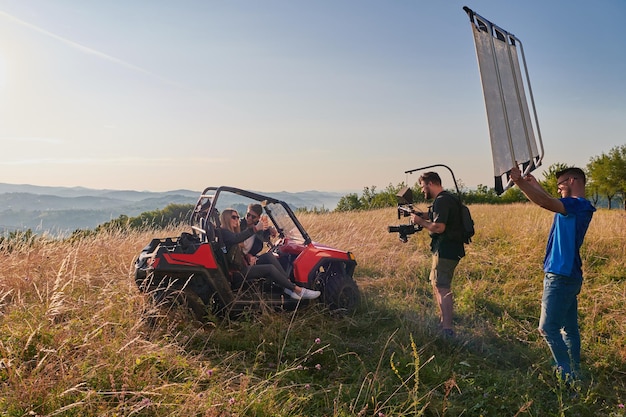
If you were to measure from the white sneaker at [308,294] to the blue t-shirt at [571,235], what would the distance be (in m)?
2.57

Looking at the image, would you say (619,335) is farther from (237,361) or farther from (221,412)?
(221,412)

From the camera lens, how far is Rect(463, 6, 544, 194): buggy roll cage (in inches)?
133

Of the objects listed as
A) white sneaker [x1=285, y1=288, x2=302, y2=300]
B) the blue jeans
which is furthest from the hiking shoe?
white sneaker [x1=285, y1=288, x2=302, y2=300]

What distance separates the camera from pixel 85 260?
738 centimetres

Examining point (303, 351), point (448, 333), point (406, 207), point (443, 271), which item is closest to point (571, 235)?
point (443, 271)

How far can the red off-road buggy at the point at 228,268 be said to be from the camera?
5.17 meters

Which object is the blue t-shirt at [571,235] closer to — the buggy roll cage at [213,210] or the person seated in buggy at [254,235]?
the buggy roll cage at [213,210]

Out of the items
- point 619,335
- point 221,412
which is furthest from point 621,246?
point 221,412

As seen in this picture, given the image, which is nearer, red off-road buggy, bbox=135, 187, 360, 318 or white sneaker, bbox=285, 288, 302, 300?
red off-road buggy, bbox=135, 187, 360, 318

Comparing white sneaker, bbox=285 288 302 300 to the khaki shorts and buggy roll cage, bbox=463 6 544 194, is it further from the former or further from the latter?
buggy roll cage, bbox=463 6 544 194

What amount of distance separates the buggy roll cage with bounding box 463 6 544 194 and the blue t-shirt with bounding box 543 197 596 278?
0.59 metres

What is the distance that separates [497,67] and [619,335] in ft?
12.9

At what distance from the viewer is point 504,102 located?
11.5ft

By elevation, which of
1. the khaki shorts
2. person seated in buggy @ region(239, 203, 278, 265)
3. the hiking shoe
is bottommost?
the hiking shoe
